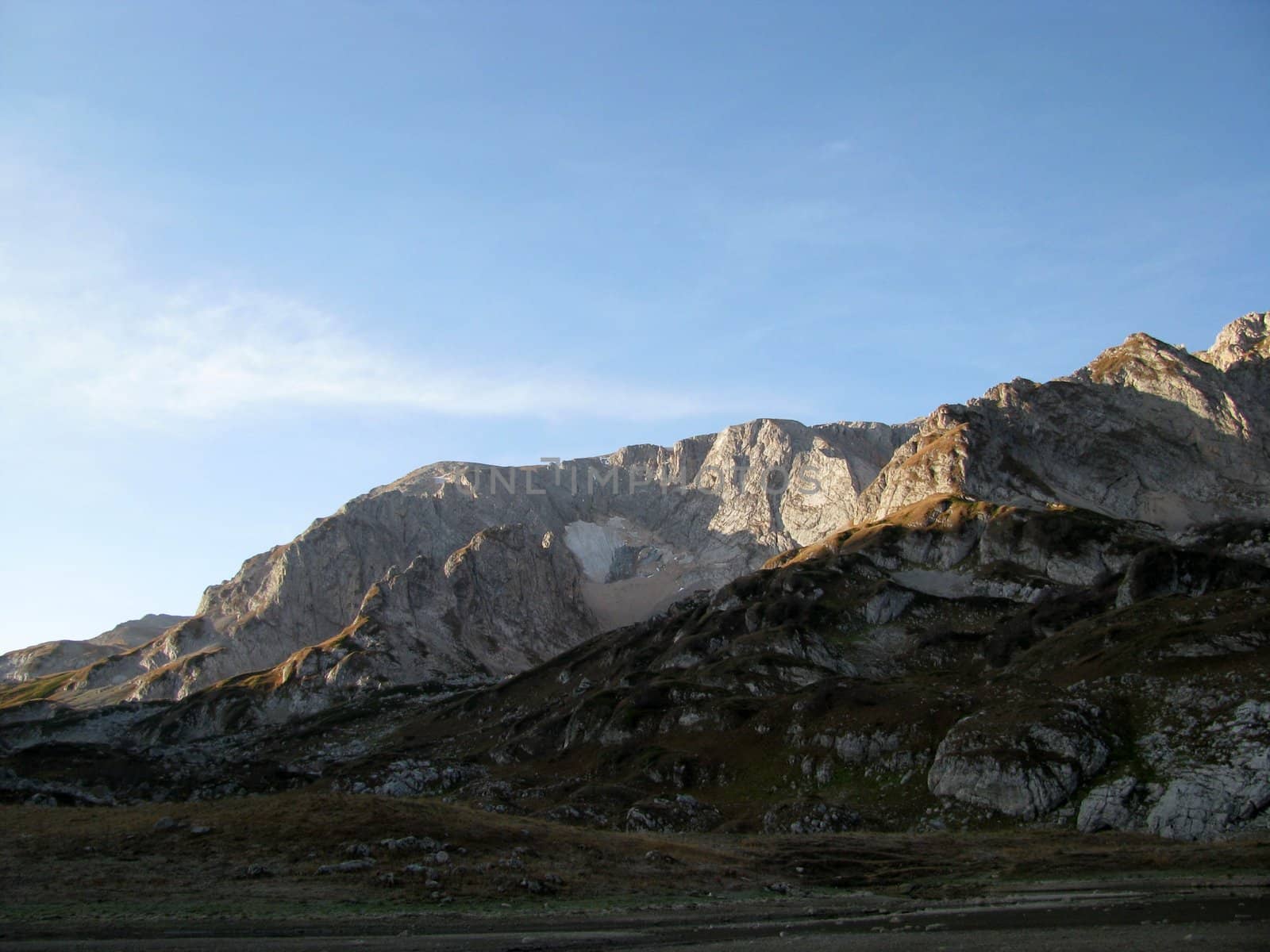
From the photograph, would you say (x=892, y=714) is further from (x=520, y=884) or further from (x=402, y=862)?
(x=402, y=862)

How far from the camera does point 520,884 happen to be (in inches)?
1722

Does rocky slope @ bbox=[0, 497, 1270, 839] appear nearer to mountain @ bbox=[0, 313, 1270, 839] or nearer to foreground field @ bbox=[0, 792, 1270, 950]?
mountain @ bbox=[0, 313, 1270, 839]

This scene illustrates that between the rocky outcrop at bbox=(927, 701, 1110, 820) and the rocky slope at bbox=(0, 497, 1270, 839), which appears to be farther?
the rocky slope at bbox=(0, 497, 1270, 839)

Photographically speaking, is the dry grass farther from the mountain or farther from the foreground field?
the mountain

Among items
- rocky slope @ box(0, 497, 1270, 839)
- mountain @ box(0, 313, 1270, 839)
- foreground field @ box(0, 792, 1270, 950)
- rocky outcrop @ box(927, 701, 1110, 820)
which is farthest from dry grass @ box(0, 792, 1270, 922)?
mountain @ box(0, 313, 1270, 839)

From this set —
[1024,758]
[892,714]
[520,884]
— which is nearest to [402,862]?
[520,884]

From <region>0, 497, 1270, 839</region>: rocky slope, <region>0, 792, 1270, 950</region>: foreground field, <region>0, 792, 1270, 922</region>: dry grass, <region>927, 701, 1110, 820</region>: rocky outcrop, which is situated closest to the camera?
<region>0, 792, 1270, 950</region>: foreground field

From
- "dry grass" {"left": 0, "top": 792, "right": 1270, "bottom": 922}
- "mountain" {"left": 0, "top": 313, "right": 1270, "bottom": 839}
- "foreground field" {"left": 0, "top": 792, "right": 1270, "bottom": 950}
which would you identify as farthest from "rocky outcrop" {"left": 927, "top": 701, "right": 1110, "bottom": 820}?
"foreground field" {"left": 0, "top": 792, "right": 1270, "bottom": 950}

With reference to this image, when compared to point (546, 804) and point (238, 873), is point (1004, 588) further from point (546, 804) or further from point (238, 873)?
point (238, 873)

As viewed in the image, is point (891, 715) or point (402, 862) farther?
point (891, 715)

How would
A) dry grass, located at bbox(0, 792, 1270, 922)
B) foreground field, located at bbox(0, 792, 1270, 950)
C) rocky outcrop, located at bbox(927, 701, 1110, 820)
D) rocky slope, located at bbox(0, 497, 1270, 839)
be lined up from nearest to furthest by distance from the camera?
foreground field, located at bbox(0, 792, 1270, 950), dry grass, located at bbox(0, 792, 1270, 922), rocky outcrop, located at bbox(927, 701, 1110, 820), rocky slope, located at bbox(0, 497, 1270, 839)

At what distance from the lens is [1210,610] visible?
93.6m

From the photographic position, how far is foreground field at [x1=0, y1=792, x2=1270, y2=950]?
35.2 m

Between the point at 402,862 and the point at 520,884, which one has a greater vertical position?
the point at 402,862
